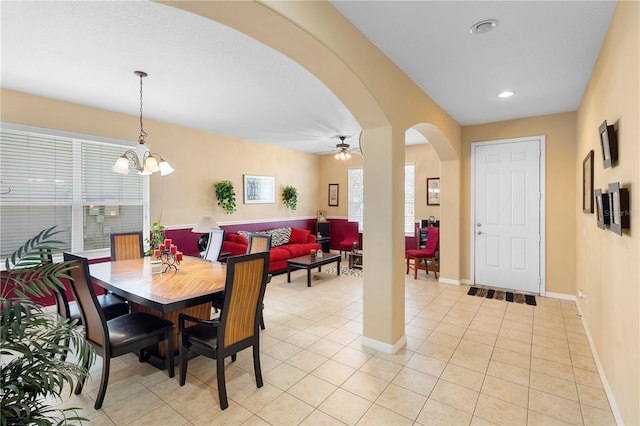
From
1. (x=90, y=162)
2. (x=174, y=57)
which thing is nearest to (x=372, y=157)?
(x=174, y=57)

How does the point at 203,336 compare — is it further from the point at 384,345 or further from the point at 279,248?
the point at 279,248

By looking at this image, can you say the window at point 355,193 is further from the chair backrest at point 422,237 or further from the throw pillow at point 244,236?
the throw pillow at point 244,236

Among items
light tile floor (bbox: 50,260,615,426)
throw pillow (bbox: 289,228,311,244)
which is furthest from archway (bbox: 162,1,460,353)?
throw pillow (bbox: 289,228,311,244)

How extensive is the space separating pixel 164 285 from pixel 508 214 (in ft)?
15.6

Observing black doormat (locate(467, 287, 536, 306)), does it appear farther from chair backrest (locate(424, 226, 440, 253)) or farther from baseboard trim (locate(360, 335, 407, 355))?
baseboard trim (locate(360, 335, 407, 355))

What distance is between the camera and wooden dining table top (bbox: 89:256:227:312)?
2.26 meters

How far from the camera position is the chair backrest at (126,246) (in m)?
3.80

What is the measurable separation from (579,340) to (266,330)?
3.19m

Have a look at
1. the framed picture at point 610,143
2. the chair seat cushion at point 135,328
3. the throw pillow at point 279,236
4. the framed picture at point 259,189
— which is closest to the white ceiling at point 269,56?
the framed picture at point 610,143

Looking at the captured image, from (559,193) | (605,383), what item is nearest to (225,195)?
(559,193)

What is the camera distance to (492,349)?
2.98m

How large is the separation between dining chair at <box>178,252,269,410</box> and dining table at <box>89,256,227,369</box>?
0.60ft

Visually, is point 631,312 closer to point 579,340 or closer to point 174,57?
point 579,340

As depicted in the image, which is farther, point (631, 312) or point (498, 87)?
point (498, 87)
